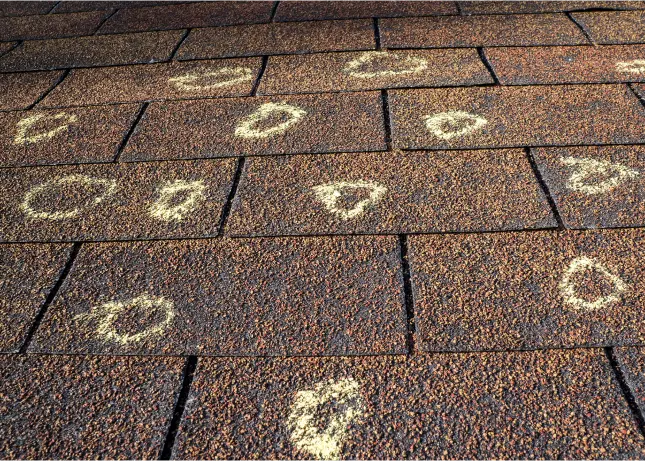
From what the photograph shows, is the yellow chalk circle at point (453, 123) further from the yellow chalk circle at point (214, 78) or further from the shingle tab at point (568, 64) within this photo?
the yellow chalk circle at point (214, 78)

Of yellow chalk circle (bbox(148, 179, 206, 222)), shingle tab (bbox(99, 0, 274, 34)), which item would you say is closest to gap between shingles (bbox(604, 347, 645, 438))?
yellow chalk circle (bbox(148, 179, 206, 222))

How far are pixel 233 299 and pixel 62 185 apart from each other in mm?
1151

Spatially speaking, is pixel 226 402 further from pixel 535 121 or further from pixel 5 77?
pixel 5 77

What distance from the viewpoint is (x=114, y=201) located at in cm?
270

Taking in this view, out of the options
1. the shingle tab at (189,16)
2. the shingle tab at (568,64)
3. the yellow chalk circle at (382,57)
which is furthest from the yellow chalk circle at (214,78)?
the shingle tab at (568,64)

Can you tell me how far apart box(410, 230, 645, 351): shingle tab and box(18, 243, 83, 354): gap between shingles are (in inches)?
48.9

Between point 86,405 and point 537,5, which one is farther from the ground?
point 537,5

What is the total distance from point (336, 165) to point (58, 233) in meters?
1.17

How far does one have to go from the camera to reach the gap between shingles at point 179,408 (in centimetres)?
173

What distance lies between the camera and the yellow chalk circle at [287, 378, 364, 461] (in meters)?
1.71

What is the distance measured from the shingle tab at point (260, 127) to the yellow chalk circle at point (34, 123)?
1.34 ft

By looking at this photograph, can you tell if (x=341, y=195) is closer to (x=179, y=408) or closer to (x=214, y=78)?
(x=179, y=408)

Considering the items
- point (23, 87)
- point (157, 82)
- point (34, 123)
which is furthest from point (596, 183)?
point (23, 87)

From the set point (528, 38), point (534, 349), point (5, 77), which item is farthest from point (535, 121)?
point (5, 77)
